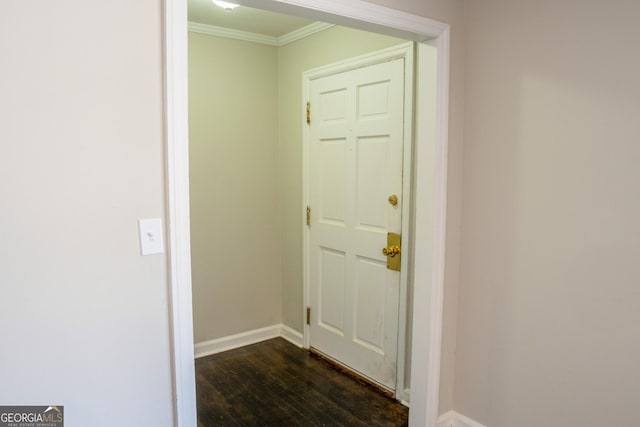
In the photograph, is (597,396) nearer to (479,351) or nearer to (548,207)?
(479,351)

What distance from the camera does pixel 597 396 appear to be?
1.74 m

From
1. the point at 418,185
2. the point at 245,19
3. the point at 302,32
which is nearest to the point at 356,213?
the point at 418,185

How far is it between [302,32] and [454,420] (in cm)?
265

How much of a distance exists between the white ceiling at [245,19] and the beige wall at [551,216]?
51.0 inches

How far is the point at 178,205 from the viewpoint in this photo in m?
1.38

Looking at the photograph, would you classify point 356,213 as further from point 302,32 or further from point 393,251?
point 302,32

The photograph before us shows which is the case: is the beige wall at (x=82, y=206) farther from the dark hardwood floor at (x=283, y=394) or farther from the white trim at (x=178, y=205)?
the dark hardwood floor at (x=283, y=394)

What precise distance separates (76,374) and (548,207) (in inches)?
72.9

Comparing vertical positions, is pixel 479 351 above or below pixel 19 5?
below

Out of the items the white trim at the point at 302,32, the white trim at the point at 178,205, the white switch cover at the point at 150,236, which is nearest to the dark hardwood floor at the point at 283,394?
the white trim at the point at 178,205

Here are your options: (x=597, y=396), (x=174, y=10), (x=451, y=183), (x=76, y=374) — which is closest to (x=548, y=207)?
(x=451, y=183)

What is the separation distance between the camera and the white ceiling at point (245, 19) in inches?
106

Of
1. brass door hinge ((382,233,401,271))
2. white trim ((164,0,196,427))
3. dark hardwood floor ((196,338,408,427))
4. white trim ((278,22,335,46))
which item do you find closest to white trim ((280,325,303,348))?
dark hardwood floor ((196,338,408,427))

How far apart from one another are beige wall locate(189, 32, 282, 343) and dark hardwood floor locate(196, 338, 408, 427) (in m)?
0.36
